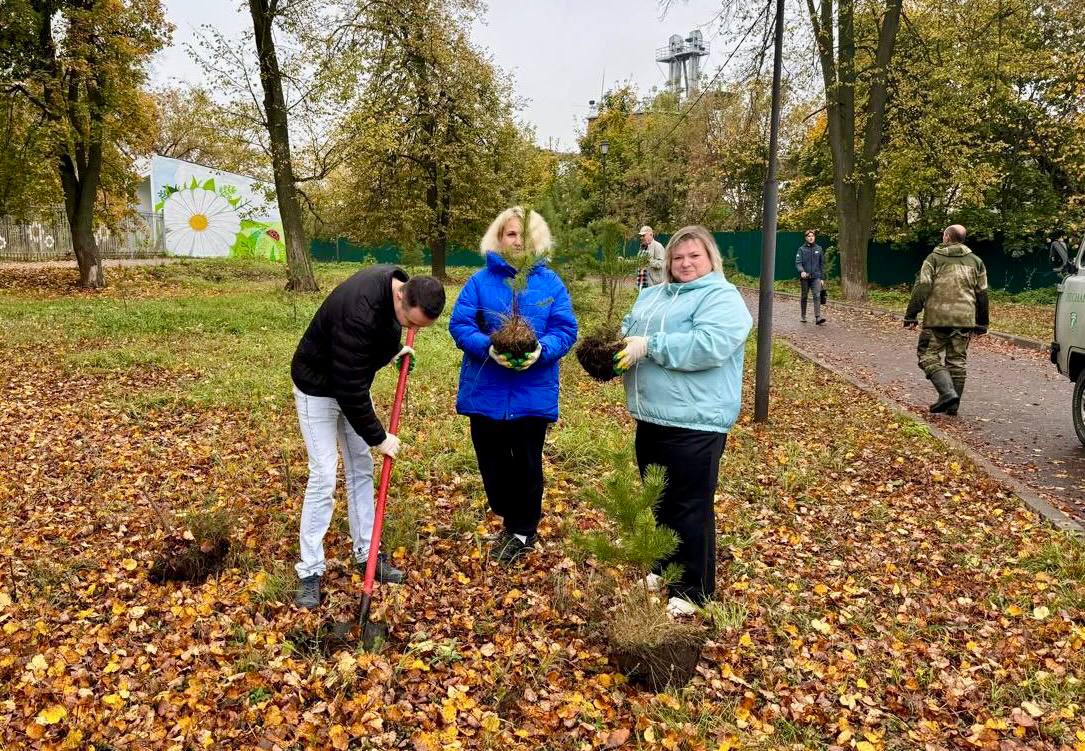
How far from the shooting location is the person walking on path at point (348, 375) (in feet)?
10.2

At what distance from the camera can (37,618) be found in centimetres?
342

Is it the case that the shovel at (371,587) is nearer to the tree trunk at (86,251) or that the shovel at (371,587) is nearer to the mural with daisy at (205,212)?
the tree trunk at (86,251)

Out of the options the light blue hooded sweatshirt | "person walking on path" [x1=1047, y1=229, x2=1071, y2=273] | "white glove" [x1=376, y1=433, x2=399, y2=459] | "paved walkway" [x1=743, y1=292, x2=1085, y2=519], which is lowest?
"paved walkway" [x1=743, y1=292, x2=1085, y2=519]

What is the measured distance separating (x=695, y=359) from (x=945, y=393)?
5262 millimetres

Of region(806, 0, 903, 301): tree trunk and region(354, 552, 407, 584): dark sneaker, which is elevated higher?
region(806, 0, 903, 301): tree trunk

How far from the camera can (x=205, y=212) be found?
2984 centimetres

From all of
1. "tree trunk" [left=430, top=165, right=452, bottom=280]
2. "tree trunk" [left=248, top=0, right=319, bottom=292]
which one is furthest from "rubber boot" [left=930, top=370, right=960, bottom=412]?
"tree trunk" [left=430, top=165, right=452, bottom=280]

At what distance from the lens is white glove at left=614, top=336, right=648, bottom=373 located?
3109 millimetres

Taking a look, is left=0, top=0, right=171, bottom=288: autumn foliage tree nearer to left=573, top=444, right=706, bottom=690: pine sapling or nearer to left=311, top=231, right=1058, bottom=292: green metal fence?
left=311, top=231, right=1058, bottom=292: green metal fence

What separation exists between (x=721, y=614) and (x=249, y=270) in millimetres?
22302

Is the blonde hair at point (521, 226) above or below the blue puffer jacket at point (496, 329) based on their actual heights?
above

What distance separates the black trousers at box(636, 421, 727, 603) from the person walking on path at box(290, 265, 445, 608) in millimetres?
1161

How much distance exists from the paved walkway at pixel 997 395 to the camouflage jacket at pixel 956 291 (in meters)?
0.95

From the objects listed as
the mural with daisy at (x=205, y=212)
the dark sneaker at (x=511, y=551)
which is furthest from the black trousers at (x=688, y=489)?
the mural with daisy at (x=205, y=212)
